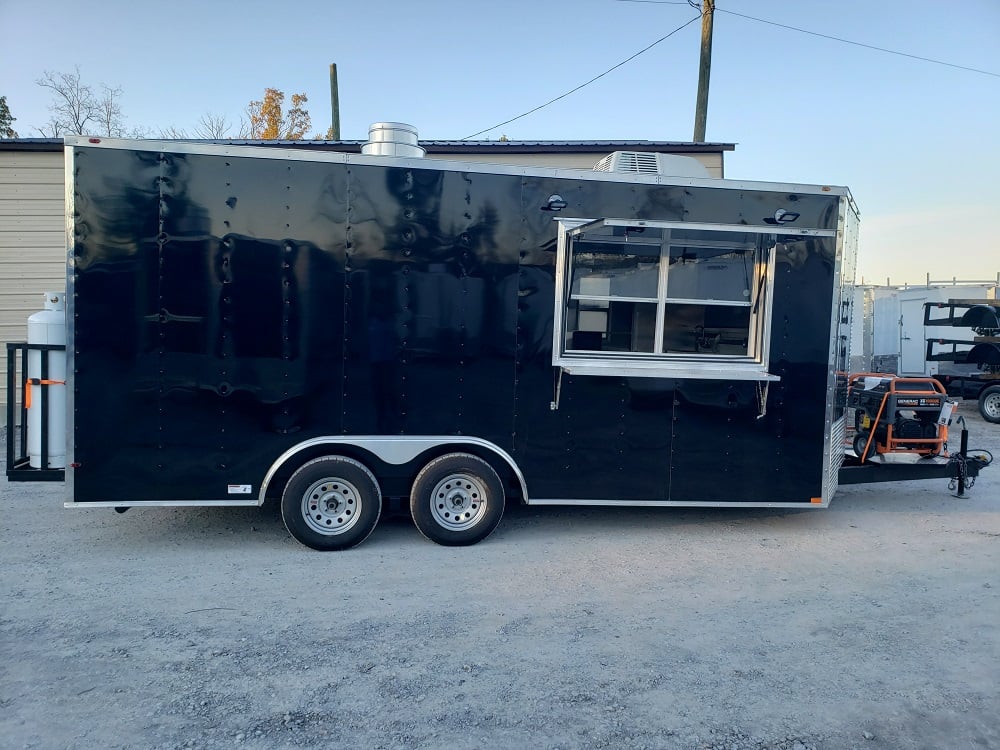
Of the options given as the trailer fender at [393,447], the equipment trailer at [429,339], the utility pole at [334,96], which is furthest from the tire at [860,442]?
the utility pole at [334,96]

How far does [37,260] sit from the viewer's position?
35.3ft

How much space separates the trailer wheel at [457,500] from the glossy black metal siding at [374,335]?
11.0 inches

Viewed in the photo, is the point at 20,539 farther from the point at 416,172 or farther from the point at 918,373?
the point at 918,373

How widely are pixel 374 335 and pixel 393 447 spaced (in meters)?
0.91

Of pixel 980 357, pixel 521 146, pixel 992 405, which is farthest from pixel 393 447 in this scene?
pixel 980 357

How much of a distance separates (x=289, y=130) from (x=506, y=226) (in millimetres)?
24993

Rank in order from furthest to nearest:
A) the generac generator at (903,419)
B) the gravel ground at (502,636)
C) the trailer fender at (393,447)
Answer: the generac generator at (903,419)
the trailer fender at (393,447)
the gravel ground at (502,636)

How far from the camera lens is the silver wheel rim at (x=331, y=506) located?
5711 mm

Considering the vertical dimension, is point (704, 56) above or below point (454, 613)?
above

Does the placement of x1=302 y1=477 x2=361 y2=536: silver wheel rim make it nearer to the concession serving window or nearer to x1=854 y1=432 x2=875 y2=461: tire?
the concession serving window

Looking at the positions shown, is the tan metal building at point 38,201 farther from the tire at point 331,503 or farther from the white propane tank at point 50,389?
the tire at point 331,503

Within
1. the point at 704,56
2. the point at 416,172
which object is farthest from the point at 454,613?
the point at 704,56

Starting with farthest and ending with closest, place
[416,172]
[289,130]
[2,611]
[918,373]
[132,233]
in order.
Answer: [289,130]
[918,373]
[416,172]
[132,233]
[2,611]

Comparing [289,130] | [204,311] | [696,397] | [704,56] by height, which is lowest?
[696,397]
